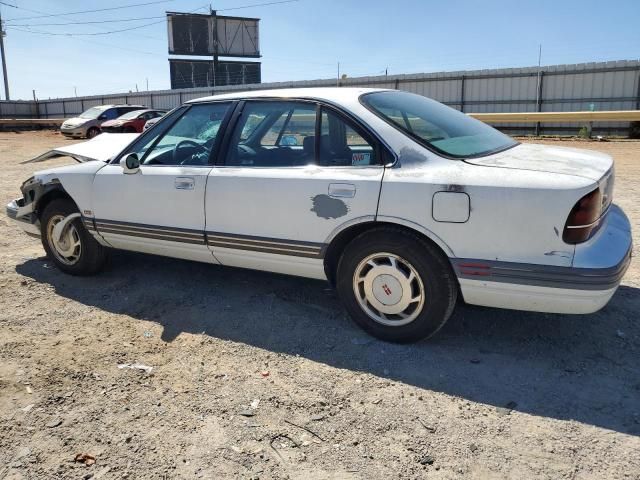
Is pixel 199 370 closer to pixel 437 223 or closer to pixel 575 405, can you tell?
pixel 437 223

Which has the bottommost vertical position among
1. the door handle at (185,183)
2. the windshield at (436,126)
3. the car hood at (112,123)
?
the door handle at (185,183)

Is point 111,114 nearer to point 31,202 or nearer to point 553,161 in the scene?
point 31,202

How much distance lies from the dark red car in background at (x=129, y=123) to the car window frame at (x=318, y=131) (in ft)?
62.1

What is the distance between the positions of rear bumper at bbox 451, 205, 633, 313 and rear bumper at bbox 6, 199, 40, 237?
3.89 meters

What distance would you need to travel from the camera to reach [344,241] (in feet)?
11.2

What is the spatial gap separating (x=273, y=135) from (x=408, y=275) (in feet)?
4.67

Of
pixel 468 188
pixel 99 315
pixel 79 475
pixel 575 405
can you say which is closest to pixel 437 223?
pixel 468 188

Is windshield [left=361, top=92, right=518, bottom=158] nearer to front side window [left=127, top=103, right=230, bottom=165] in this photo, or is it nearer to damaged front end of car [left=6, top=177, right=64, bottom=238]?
front side window [left=127, top=103, right=230, bottom=165]

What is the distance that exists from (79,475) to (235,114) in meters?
2.51

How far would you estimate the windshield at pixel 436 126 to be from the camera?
3293 mm

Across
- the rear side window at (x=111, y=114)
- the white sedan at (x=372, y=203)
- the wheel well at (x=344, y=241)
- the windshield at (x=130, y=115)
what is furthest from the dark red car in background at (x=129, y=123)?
the wheel well at (x=344, y=241)

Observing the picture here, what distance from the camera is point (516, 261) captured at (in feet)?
9.42

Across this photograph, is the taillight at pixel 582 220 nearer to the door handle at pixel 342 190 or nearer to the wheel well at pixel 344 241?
→ the wheel well at pixel 344 241

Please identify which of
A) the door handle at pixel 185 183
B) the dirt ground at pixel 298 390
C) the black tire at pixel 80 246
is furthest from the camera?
the black tire at pixel 80 246
